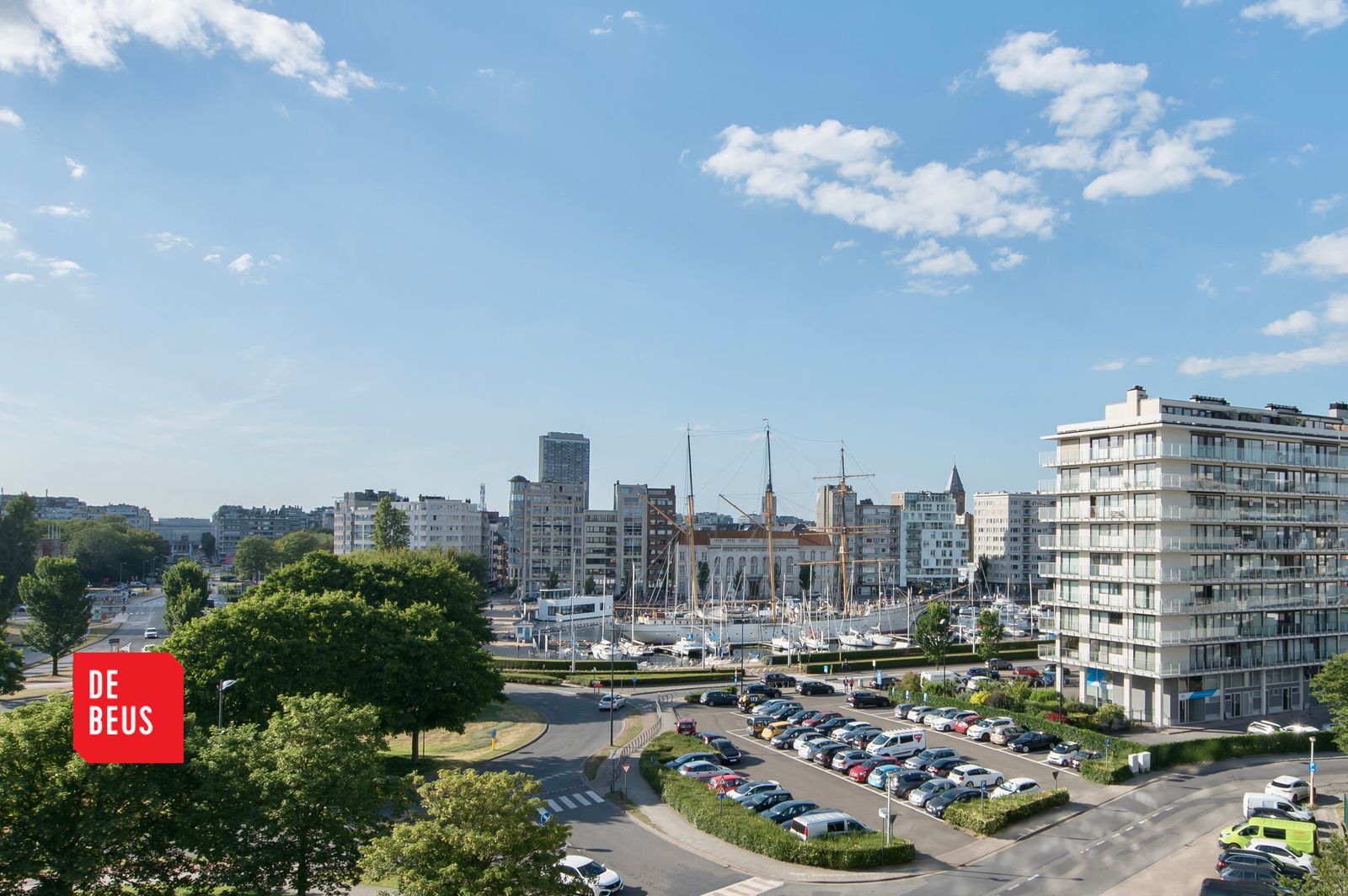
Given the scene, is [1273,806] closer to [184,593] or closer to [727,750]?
[727,750]

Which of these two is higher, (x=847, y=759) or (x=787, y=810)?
(x=787, y=810)

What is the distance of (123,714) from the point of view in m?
24.0

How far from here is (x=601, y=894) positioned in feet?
96.6

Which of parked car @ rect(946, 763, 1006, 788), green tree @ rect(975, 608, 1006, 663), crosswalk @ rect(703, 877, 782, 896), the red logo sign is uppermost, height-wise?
the red logo sign

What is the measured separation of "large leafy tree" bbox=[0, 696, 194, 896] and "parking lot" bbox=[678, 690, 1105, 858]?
2698 centimetres

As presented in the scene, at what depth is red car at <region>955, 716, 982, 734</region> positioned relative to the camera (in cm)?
5352

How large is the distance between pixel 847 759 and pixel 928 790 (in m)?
6.10

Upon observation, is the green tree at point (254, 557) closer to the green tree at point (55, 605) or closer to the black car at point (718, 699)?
the green tree at point (55, 605)

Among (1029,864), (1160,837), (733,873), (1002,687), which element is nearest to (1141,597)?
(1002,687)

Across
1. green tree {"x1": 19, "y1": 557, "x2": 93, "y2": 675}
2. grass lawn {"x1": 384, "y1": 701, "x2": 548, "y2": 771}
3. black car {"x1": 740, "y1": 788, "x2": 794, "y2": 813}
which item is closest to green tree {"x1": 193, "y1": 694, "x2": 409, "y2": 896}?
black car {"x1": 740, "y1": 788, "x2": 794, "y2": 813}

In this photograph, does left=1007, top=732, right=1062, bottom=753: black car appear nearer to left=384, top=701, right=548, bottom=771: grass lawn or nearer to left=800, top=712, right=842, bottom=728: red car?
left=800, top=712, right=842, bottom=728: red car

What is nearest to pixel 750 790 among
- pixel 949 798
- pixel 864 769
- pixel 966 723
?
pixel 864 769

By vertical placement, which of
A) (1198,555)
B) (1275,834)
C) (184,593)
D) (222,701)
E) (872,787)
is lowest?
(872,787)

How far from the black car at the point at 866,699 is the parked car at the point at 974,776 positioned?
1994 cm
